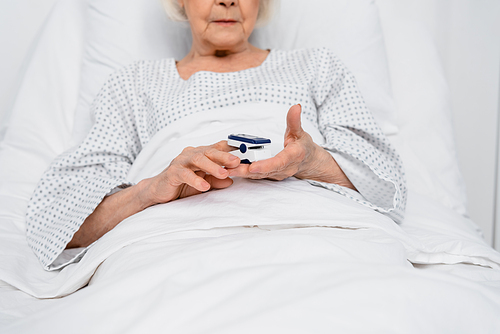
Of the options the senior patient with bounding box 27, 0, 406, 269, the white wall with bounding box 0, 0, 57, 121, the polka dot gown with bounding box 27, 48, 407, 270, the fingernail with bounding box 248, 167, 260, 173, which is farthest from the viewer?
the white wall with bounding box 0, 0, 57, 121

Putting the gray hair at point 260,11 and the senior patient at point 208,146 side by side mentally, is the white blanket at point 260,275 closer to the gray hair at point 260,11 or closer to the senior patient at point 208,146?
the senior patient at point 208,146

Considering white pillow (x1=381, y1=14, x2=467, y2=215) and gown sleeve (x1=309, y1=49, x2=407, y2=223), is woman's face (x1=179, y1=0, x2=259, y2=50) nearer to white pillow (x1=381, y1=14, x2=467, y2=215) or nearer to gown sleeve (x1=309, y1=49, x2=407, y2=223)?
gown sleeve (x1=309, y1=49, x2=407, y2=223)

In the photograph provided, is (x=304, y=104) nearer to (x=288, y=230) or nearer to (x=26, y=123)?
(x=288, y=230)

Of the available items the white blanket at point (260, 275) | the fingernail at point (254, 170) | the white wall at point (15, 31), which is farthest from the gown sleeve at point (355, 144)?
the white wall at point (15, 31)

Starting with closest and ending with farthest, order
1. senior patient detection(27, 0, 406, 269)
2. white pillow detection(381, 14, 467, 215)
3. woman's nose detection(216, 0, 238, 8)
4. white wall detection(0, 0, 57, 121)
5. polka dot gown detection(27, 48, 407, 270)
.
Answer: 1. senior patient detection(27, 0, 406, 269)
2. polka dot gown detection(27, 48, 407, 270)
3. woman's nose detection(216, 0, 238, 8)
4. white pillow detection(381, 14, 467, 215)
5. white wall detection(0, 0, 57, 121)

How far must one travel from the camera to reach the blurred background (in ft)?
5.33

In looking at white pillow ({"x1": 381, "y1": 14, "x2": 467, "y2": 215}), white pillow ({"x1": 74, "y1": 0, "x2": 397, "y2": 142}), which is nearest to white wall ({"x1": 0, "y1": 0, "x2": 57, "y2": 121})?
white pillow ({"x1": 74, "y1": 0, "x2": 397, "y2": 142})

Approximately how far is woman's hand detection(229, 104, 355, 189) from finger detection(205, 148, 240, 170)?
0.02 m

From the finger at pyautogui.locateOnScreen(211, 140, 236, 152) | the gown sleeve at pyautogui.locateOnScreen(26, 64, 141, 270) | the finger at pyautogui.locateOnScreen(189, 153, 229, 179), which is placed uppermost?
the finger at pyautogui.locateOnScreen(211, 140, 236, 152)

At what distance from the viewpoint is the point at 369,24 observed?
1.41 m

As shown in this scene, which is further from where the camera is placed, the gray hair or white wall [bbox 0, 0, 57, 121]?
white wall [bbox 0, 0, 57, 121]

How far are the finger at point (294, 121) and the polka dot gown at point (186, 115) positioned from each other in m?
0.16

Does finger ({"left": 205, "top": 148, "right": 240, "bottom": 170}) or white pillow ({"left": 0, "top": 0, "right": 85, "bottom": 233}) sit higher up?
finger ({"left": 205, "top": 148, "right": 240, "bottom": 170})

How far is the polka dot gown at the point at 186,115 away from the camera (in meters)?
0.93
